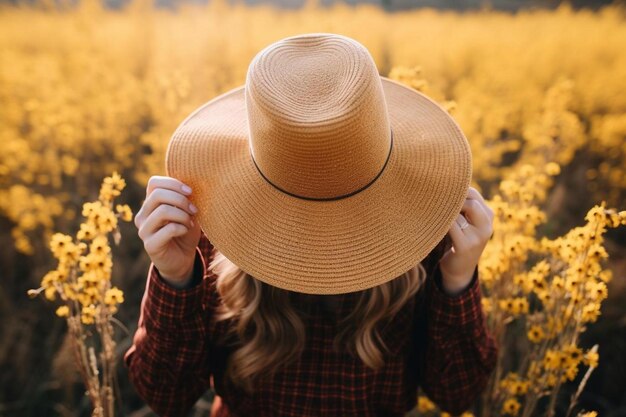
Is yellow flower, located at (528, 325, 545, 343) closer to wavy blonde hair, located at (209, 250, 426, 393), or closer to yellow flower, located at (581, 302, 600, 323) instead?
yellow flower, located at (581, 302, 600, 323)

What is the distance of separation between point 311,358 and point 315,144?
0.64m

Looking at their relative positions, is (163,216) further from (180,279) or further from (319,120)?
(319,120)

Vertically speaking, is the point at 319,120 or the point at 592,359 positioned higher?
the point at 319,120

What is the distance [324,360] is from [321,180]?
1.81ft

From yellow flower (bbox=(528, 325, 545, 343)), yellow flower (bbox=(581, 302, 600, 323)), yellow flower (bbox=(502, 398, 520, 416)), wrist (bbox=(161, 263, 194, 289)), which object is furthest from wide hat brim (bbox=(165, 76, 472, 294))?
yellow flower (bbox=(502, 398, 520, 416))

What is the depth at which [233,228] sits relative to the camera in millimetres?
980

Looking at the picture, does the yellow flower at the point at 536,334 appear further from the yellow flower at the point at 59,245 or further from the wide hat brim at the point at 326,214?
the yellow flower at the point at 59,245

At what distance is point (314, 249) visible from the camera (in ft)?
3.11

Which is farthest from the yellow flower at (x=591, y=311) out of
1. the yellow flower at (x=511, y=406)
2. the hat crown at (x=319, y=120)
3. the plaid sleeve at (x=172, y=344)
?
the plaid sleeve at (x=172, y=344)

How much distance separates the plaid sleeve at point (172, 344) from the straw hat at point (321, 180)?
24cm

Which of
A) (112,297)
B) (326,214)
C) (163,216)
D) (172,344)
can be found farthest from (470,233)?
(112,297)

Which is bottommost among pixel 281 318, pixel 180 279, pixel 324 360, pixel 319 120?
pixel 324 360

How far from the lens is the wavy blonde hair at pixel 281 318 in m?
1.20

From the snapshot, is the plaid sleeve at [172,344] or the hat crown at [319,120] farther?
the plaid sleeve at [172,344]
